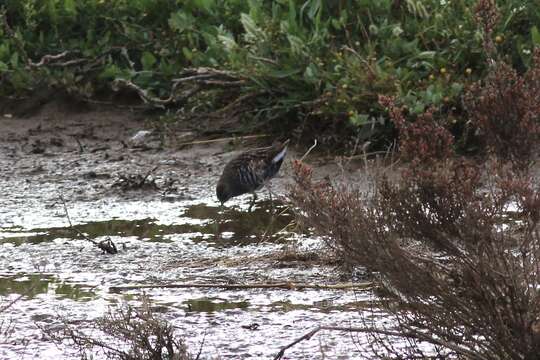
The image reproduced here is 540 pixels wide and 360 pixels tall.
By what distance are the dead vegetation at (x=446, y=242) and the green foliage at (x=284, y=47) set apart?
4.17 metres

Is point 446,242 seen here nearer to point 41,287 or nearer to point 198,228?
point 41,287

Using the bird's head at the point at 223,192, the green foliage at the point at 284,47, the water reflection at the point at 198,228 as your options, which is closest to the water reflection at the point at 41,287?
Result: the water reflection at the point at 198,228

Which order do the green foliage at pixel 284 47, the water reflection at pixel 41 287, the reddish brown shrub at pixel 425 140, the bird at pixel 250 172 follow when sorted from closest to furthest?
the reddish brown shrub at pixel 425 140 → the water reflection at pixel 41 287 → the bird at pixel 250 172 → the green foliage at pixel 284 47

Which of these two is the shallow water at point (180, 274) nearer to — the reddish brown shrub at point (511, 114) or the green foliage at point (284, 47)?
the reddish brown shrub at point (511, 114)

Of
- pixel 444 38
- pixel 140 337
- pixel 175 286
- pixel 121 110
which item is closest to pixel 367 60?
pixel 444 38

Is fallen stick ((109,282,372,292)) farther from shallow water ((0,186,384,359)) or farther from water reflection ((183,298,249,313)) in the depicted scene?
water reflection ((183,298,249,313))

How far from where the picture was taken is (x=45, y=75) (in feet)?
36.2

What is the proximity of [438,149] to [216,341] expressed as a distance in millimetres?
1400

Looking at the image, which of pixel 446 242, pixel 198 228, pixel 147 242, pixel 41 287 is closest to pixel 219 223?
pixel 198 228

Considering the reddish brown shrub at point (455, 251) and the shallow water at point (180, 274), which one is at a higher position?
the reddish brown shrub at point (455, 251)

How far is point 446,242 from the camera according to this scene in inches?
168

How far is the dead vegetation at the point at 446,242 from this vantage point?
4.18m

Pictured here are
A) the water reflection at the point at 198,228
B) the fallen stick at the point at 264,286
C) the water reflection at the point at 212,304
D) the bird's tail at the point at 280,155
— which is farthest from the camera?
the bird's tail at the point at 280,155

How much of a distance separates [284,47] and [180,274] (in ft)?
10.7
